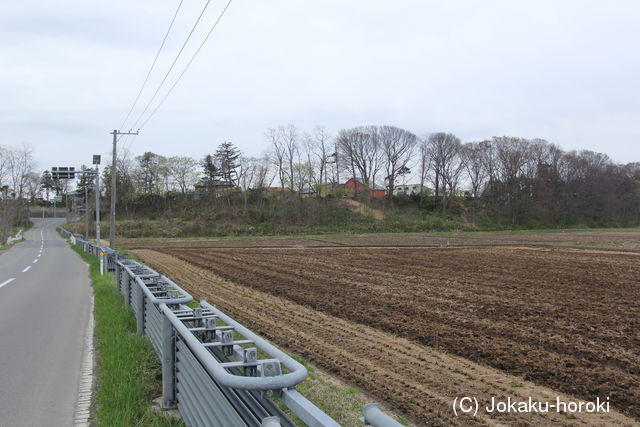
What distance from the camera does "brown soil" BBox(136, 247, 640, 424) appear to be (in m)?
5.78

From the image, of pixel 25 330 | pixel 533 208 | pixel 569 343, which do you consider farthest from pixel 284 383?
pixel 533 208

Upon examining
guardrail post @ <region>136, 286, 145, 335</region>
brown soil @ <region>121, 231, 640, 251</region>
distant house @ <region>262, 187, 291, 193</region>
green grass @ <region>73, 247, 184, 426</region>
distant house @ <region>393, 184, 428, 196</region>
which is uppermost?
distant house @ <region>393, 184, 428, 196</region>

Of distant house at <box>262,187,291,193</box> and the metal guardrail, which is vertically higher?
distant house at <box>262,187,291,193</box>

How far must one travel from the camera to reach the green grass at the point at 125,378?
4469 mm

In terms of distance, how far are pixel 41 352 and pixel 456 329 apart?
289 inches

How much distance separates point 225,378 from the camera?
2.59 meters

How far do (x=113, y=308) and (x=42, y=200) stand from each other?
14172cm

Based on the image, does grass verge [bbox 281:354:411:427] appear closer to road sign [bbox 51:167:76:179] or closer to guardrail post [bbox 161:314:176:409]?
guardrail post [bbox 161:314:176:409]

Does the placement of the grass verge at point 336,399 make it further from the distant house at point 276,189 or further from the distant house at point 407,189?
the distant house at point 407,189

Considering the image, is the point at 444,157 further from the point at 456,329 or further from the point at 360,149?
the point at 456,329

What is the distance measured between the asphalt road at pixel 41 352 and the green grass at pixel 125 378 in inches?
13.8

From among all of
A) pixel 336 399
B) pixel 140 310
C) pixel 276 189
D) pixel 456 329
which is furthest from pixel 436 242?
pixel 276 189

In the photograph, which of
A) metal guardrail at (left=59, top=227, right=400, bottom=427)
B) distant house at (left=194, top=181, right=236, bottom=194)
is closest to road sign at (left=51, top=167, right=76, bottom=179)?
metal guardrail at (left=59, top=227, right=400, bottom=427)

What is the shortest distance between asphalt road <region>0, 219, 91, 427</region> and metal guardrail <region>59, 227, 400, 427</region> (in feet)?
4.14
